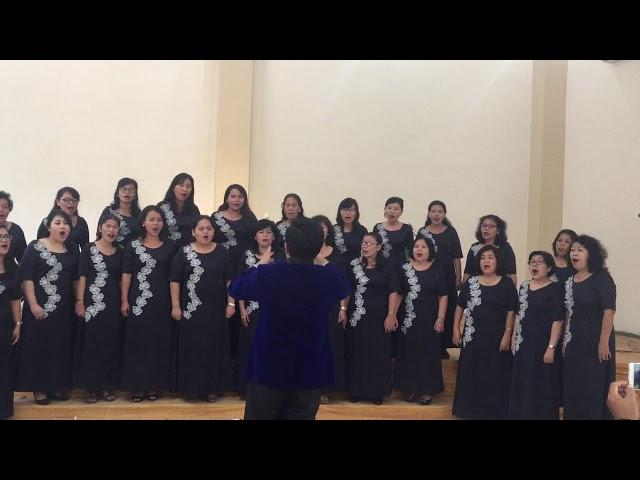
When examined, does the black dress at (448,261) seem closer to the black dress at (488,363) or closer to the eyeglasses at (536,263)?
the black dress at (488,363)

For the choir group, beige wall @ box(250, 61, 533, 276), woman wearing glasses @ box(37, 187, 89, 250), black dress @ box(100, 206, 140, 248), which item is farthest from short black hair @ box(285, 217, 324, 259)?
beige wall @ box(250, 61, 533, 276)

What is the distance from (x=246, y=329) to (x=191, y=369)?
1.49 ft

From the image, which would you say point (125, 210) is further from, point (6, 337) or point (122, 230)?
point (6, 337)

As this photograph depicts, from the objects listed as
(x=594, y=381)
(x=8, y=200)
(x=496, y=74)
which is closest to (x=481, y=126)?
(x=496, y=74)

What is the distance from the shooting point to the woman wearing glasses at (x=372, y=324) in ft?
14.2

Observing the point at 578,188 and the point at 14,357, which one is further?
Answer: the point at 578,188

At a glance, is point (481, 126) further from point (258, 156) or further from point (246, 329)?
point (246, 329)

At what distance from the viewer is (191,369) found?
4.16 meters

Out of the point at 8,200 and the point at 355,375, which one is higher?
the point at 8,200

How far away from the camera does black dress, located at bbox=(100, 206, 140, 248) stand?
14.1 feet

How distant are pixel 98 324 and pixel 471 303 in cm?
252

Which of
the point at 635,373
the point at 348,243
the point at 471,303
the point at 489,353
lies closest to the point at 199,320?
the point at 348,243

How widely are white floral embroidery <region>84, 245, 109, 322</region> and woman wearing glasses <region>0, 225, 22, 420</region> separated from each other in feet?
1.38

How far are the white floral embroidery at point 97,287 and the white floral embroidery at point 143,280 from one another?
208mm
